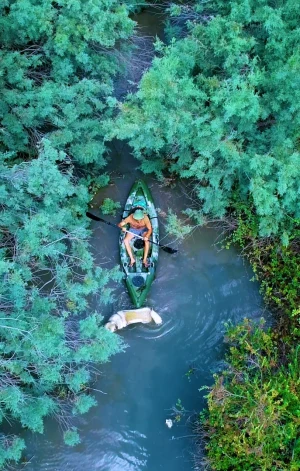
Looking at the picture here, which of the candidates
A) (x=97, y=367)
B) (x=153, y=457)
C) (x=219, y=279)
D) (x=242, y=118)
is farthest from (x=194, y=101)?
(x=153, y=457)

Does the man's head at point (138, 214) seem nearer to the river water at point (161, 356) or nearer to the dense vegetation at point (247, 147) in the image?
the river water at point (161, 356)

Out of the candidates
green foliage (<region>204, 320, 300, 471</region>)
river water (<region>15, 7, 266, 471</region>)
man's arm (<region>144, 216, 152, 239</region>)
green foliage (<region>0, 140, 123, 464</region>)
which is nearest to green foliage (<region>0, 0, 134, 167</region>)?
green foliage (<region>0, 140, 123, 464</region>)

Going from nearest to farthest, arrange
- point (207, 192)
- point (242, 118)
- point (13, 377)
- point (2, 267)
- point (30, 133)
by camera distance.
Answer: point (2, 267)
point (13, 377)
point (242, 118)
point (30, 133)
point (207, 192)

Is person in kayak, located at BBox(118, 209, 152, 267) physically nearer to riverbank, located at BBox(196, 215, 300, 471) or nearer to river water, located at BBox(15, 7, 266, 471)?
river water, located at BBox(15, 7, 266, 471)

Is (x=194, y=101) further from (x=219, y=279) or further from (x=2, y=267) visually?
(x=2, y=267)

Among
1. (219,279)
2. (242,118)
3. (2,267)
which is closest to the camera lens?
(2,267)
